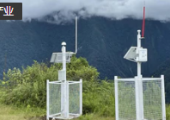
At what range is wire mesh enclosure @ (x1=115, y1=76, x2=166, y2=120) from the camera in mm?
5094

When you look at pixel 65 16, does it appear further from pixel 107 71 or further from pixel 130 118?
pixel 130 118

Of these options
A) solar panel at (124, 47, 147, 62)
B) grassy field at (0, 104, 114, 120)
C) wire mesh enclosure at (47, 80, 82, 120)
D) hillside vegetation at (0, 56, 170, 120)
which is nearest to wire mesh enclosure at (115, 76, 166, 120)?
solar panel at (124, 47, 147, 62)

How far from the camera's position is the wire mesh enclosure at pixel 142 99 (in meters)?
5.09

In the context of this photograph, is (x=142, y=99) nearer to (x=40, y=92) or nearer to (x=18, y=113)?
(x=18, y=113)

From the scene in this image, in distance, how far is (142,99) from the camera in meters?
5.09

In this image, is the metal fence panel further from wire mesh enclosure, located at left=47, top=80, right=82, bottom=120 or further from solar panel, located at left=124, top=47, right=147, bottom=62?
wire mesh enclosure, located at left=47, top=80, right=82, bottom=120

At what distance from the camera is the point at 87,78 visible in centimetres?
983

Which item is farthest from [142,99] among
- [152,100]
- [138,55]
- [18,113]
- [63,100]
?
[18,113]

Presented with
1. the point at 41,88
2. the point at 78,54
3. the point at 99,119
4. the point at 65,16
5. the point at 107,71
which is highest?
the point at 65,16

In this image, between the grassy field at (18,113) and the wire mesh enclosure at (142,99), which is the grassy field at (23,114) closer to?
the grassy field at (18,113)

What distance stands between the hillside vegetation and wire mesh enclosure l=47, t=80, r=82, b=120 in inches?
13.2

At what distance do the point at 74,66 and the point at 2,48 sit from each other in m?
3.05

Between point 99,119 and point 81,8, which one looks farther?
point 81,8

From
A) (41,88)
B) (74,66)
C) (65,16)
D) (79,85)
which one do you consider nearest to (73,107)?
(79,85)
